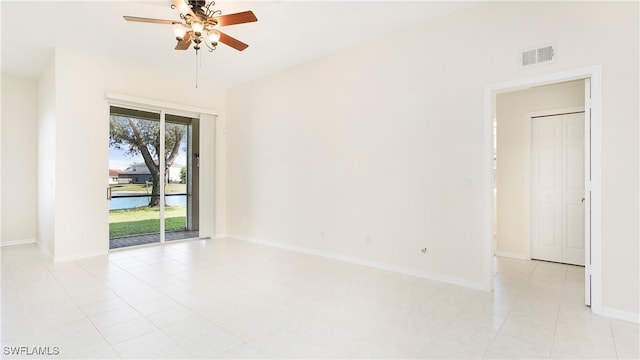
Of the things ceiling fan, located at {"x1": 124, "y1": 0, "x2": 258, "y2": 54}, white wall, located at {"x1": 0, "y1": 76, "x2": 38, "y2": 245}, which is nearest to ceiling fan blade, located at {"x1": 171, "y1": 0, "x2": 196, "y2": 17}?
ceiling fan, located at {"x1": 124, "y1": 0, "x2": 258, "y2": 54}

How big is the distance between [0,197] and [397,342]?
718 centimetres

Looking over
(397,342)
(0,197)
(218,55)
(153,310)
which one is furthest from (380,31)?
(0,197)

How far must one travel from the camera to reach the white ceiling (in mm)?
3504

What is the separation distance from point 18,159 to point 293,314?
631 centimetres

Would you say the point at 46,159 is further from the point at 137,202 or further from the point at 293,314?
the point at 293,314

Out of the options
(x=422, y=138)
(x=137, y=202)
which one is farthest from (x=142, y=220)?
(x=422, y=138)

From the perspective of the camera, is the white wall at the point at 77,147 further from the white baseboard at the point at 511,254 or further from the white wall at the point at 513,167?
the white baseboard at the point at 511,254

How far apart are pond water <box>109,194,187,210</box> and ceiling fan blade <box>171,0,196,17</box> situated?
3772mm

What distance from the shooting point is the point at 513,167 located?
16.3 feet

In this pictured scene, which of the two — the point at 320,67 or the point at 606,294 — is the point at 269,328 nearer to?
the point at 606,294

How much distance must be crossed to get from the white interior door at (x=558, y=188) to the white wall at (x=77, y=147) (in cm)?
654

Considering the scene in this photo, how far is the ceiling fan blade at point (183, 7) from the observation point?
273cm

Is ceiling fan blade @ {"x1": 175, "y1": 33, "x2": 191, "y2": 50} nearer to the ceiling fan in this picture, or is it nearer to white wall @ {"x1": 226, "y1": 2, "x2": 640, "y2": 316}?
the ceiling fan

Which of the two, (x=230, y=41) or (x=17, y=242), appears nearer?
(x=230, y=41)
